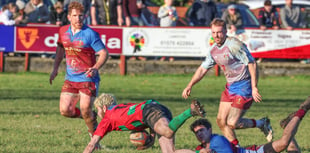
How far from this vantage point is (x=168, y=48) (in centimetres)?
2342

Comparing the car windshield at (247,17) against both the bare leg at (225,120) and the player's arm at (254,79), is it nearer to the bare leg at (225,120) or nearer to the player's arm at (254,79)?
the bare leg at (225,120)

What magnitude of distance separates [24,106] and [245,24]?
982 cm

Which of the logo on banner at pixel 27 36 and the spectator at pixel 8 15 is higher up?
the spectator at pixel 8 15

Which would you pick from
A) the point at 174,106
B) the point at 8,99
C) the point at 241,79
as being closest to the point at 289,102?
the point at 174,106

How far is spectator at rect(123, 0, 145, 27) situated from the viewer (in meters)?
23.3

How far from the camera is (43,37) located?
23.1 meters

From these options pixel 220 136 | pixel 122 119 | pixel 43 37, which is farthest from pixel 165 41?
pixel 220 136

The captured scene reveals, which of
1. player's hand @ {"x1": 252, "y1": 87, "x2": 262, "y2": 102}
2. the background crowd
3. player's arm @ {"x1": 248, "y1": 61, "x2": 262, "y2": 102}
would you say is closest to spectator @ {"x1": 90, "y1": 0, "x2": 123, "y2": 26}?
the background crowd

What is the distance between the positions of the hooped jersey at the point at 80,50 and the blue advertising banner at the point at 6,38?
474 inches

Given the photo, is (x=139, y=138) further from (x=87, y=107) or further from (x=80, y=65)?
(x=80, y=65)

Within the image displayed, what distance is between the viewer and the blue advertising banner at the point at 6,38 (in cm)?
2288

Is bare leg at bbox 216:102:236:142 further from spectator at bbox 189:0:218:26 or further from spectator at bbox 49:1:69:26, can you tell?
spectator at bbox 189:0:218:26

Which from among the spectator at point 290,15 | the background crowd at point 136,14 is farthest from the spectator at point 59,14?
the spectator at point 290,15

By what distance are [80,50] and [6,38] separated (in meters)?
12.5
